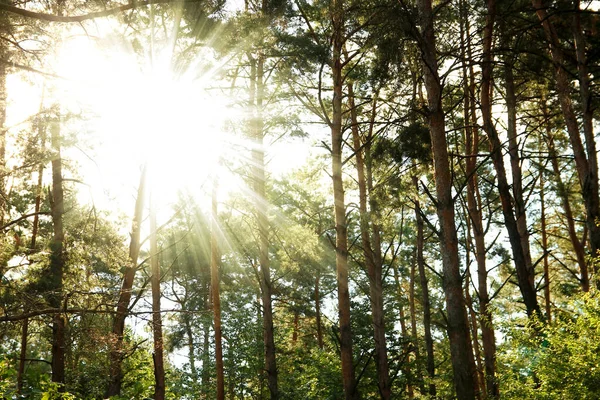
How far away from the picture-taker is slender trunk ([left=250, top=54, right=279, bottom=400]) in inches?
488

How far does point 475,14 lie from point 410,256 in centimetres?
1652

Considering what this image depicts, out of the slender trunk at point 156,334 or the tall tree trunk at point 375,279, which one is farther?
the tall tree trunk at point 375,279

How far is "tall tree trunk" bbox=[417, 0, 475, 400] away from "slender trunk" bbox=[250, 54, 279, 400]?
6.31m

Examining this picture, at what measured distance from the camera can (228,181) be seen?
527 inches

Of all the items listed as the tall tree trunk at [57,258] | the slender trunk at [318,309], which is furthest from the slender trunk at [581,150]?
the slender trunk at [318,309]

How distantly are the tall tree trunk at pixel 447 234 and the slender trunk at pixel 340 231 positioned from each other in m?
2.86

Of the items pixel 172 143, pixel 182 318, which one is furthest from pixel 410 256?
pixel 172 143

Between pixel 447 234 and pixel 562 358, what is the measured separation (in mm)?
1929

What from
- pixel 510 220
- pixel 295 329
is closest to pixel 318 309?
pixel 295 329

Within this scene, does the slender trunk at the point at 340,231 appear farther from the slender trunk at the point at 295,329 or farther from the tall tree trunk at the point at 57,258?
the slender trunk at the point at 295,329

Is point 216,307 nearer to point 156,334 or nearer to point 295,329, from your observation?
point 156,334

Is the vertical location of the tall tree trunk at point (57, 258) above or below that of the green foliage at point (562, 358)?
above

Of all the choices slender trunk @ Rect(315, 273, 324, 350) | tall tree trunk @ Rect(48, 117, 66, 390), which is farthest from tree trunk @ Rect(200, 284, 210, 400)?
tall tree trunk @ Rect(48, 117, 66, 390)

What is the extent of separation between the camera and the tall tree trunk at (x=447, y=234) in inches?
232
